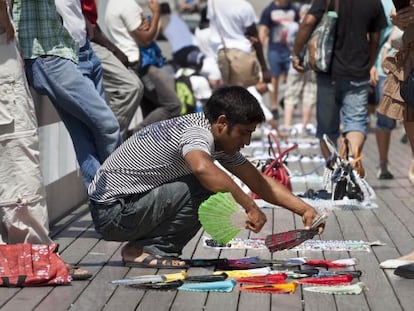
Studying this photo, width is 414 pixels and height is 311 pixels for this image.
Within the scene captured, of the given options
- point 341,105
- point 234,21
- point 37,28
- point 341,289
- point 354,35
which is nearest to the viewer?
point 341,289

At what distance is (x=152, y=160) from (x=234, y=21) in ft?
25.0

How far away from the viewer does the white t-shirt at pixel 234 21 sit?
1377cm

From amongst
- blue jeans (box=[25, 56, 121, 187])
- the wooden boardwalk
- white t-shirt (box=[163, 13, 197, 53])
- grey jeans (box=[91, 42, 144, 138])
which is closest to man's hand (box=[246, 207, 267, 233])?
the wooden boardwalk

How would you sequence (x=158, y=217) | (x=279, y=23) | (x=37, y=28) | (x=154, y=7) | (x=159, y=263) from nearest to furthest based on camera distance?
1. (x=158, y=217)
2. (x=159, y=263)
3. (x=37, y=28)
4. (x=154, y=7)
5. (x=279, y=23)

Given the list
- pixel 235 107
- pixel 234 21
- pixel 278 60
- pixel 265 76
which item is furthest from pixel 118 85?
pixel 278 60

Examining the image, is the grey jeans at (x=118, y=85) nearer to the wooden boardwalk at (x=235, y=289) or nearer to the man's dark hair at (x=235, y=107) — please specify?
the wooden boardwalk at (x=235, y=289)

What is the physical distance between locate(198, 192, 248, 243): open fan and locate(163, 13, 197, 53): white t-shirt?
12.3m

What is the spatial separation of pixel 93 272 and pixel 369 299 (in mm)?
1582

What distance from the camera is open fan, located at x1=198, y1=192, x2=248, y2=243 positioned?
582cm

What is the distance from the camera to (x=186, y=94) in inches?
607

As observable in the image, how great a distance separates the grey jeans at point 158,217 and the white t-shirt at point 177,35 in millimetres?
11650

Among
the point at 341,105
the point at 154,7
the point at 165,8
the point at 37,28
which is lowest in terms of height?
the point at 165,8

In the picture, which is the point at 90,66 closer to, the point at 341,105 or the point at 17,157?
the point at 17,157

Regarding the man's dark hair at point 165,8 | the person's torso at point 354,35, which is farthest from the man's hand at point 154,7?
the man's dark hair at point 165,8
